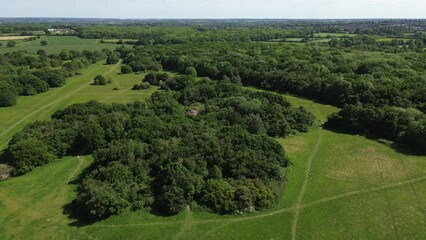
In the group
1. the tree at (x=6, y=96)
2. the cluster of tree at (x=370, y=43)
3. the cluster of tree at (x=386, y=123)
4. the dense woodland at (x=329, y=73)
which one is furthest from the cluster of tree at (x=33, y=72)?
the cluster of tree at (x=370, y=43)

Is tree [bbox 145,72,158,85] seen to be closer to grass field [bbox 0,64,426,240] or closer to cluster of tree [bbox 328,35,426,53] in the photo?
grass field [bbox 0,64,426,240]

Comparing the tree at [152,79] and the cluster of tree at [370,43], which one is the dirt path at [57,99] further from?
the cluster of tree at [370,43]

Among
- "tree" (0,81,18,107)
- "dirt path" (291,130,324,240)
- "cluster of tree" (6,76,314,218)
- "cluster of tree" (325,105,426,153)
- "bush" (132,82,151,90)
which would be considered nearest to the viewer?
"dirt path" (291,130,324,240)

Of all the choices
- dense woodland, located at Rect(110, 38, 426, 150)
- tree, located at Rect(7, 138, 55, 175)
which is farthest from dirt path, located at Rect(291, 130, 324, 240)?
tree, located at Rect(7, 138, 55, 175)

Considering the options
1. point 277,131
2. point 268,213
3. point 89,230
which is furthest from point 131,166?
point 277,131

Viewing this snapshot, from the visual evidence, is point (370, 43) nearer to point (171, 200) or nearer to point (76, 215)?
point (171, 200)
